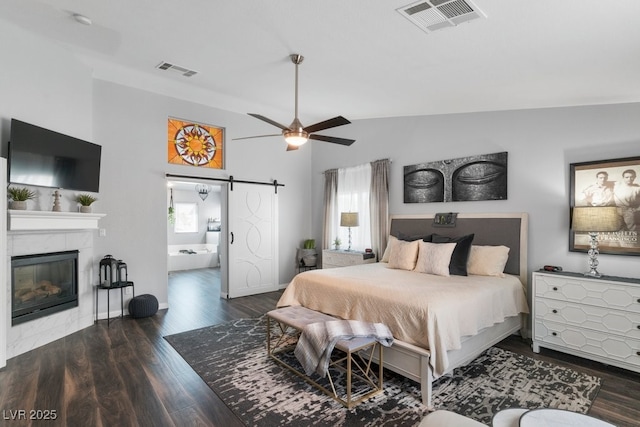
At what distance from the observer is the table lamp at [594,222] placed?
3018mm

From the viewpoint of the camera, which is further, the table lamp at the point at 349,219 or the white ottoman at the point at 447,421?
the table lamp at the point at 349,219

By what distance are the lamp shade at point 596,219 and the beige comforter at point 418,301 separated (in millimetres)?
883

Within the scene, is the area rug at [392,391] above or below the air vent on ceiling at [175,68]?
below

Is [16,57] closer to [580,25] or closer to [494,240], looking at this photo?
[580,25]

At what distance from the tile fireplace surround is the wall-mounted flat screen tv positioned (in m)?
0.38

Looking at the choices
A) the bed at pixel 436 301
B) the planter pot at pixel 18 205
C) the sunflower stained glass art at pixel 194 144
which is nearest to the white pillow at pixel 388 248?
the bed at pixel 436 301

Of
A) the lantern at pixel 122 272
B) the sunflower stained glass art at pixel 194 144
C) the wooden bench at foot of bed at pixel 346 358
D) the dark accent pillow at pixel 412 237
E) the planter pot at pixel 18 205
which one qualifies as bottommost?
the wooden bench at foot of bed at pixel 346 358

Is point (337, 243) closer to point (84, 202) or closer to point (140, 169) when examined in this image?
point (140, 169)

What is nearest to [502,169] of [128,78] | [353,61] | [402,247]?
[402,247]

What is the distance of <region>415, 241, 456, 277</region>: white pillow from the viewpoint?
12.3 ft

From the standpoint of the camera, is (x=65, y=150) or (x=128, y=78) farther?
(x=128, y=78)

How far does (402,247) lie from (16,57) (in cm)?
485

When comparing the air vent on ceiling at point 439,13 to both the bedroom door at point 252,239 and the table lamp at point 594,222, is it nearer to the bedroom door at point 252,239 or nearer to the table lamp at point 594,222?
the table lamp at point 594,222

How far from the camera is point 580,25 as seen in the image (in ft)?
7.11
